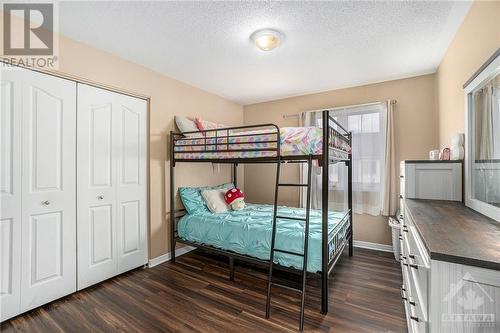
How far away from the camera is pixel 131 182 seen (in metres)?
2.88

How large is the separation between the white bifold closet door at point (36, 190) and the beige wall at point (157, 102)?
31 cm

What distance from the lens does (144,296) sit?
236cm

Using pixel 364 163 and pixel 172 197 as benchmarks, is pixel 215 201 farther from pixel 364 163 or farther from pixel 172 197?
pixel 364 163

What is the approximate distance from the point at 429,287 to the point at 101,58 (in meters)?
3.37

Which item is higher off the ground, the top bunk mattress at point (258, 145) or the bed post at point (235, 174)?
the top bunk mattress at point (258, 145)

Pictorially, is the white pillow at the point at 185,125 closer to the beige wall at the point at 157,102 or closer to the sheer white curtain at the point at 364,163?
the beige wall at the point at 157,102

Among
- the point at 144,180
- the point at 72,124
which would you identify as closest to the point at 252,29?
the point at 72,124

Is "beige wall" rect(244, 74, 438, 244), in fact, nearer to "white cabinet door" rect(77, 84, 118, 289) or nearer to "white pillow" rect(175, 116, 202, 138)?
"white pillow" rect(175, 116, 202, 138)

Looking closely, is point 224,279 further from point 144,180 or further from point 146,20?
point 146,20

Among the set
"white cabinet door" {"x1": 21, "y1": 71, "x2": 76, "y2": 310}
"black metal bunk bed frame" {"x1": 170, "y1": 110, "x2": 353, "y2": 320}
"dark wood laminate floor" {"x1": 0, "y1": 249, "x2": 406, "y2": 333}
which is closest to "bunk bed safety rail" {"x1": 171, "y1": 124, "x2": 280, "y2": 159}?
"black metal bunk bed frame" {"x1": 170, "y1": 110, "x2": 353, "y2": 320}

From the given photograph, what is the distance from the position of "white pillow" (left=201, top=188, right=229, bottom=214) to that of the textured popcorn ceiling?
5.66 feet

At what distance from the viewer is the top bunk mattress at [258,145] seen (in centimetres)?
224

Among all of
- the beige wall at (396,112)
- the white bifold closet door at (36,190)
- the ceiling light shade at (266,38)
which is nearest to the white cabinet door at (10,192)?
the white bifold closet door at (36,190)

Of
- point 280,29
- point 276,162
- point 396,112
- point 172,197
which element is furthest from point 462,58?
point 172,197
